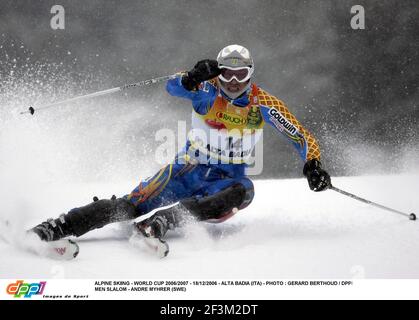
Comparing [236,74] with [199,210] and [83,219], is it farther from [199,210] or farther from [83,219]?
[83,219]

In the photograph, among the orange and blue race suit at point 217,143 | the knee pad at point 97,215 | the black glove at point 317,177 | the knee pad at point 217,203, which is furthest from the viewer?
the orange and blue race suit at point 217,143

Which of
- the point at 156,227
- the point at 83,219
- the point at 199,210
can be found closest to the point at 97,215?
the point at 83,219


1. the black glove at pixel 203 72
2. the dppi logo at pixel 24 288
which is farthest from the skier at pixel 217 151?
the dppi logo at pixel 24 288

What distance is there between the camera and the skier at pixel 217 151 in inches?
131

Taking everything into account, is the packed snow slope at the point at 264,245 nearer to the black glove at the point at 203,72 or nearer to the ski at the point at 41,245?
the ski at the point at 41,245

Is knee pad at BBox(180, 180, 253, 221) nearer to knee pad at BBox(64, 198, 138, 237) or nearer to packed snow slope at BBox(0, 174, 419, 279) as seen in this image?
packed snow slope at BBox(0, 174, 419, 279)

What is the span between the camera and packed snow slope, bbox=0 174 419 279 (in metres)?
2.51

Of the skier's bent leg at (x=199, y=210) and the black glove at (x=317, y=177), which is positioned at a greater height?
the black glove at (x=317, y=177)

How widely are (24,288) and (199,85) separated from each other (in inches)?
76.1

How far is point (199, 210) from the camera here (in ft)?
10.8

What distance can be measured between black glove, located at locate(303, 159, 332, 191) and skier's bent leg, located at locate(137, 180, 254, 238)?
445mm

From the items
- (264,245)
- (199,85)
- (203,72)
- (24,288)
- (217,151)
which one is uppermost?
(203,72)

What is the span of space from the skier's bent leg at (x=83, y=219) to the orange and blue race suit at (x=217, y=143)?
1.01 ft

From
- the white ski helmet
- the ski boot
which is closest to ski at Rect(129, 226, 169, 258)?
the ski boot
